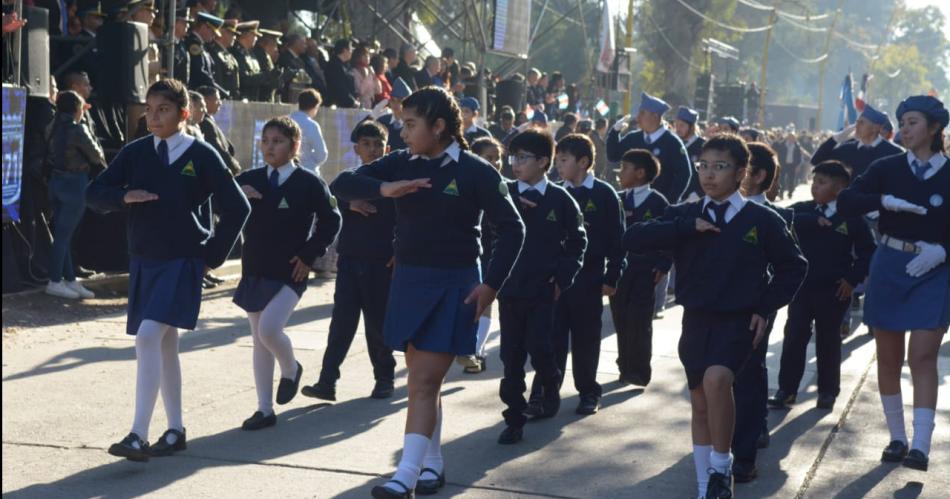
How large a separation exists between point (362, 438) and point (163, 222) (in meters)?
1.53

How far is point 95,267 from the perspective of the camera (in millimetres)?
12766

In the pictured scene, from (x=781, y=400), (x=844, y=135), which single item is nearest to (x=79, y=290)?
(x=781, y=400)

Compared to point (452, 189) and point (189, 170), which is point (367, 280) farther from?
point (452, 189)

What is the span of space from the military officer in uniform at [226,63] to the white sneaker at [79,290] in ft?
11.6

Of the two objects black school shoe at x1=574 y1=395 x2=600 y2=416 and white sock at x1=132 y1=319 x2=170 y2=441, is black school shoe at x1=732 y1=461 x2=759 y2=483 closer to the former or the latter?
black school shoe at x1=574 y1=395 x2=600 y2=416

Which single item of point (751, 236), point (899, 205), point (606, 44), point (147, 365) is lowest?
point (147, 365)

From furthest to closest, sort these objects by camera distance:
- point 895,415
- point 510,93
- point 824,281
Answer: point 510,93, point 824,281, point 895,415

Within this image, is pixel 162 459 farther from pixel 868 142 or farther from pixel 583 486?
pixel 868 142

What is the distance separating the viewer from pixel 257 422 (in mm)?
A: 7273

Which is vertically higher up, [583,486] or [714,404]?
[714,404]

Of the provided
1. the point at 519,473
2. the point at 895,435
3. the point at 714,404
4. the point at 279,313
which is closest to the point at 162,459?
the point at 279,313

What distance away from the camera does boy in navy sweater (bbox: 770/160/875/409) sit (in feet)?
26.9

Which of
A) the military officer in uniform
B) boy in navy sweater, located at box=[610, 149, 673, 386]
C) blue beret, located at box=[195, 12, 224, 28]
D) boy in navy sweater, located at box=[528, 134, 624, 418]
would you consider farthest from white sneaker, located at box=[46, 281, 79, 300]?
boy in navy sweater, located at box=[528, 134, 624, 418]

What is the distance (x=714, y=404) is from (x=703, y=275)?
0.53 metres
